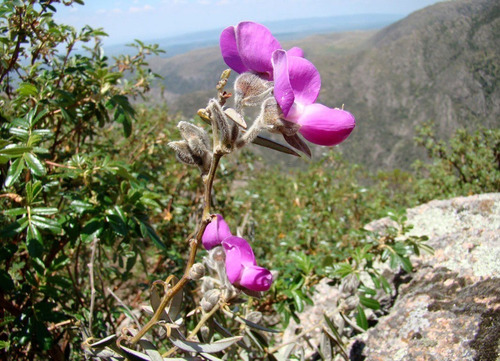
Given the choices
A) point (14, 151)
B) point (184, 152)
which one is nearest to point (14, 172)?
point (14, 151)

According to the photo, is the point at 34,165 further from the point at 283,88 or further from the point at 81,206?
the point at 283,88

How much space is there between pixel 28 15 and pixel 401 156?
178 feet

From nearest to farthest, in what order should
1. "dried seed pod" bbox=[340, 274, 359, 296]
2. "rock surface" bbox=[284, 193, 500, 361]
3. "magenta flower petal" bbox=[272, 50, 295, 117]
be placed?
"magenta flower petal" bbox=[272, 50, 295, 117] < "rock surface" bbox=[284, 193, 500, 361] < "dried seed pod" bbox=[340, 274, 359, 296]

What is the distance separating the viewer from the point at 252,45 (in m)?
0.82

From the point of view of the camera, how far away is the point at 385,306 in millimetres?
1652

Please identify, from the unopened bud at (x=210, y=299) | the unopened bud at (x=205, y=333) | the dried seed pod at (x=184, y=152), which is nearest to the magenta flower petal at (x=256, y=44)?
the dried seed pod at (x=184, y=152)

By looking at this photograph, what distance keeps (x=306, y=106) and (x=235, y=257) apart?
0.40 m

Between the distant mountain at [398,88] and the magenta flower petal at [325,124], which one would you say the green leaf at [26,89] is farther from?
the distant mountain at [398,88]

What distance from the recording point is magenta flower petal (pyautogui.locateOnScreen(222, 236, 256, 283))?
835 millimetres

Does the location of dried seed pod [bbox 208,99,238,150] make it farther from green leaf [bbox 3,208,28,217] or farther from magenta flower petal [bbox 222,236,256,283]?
green leaf [bbox 3,208,28,217]

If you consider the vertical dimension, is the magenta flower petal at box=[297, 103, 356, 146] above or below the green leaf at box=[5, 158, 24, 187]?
above


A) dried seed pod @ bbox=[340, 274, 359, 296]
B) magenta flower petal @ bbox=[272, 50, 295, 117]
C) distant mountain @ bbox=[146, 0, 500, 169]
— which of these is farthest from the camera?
distant mountain @ bbox=[146, 0, 500, 169]

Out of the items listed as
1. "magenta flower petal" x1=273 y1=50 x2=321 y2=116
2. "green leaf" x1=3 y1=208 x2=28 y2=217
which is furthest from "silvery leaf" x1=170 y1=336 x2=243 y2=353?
"green leaf" x1=3 y1=208 x2=28 y2=217

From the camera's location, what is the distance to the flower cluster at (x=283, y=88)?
0.77m
